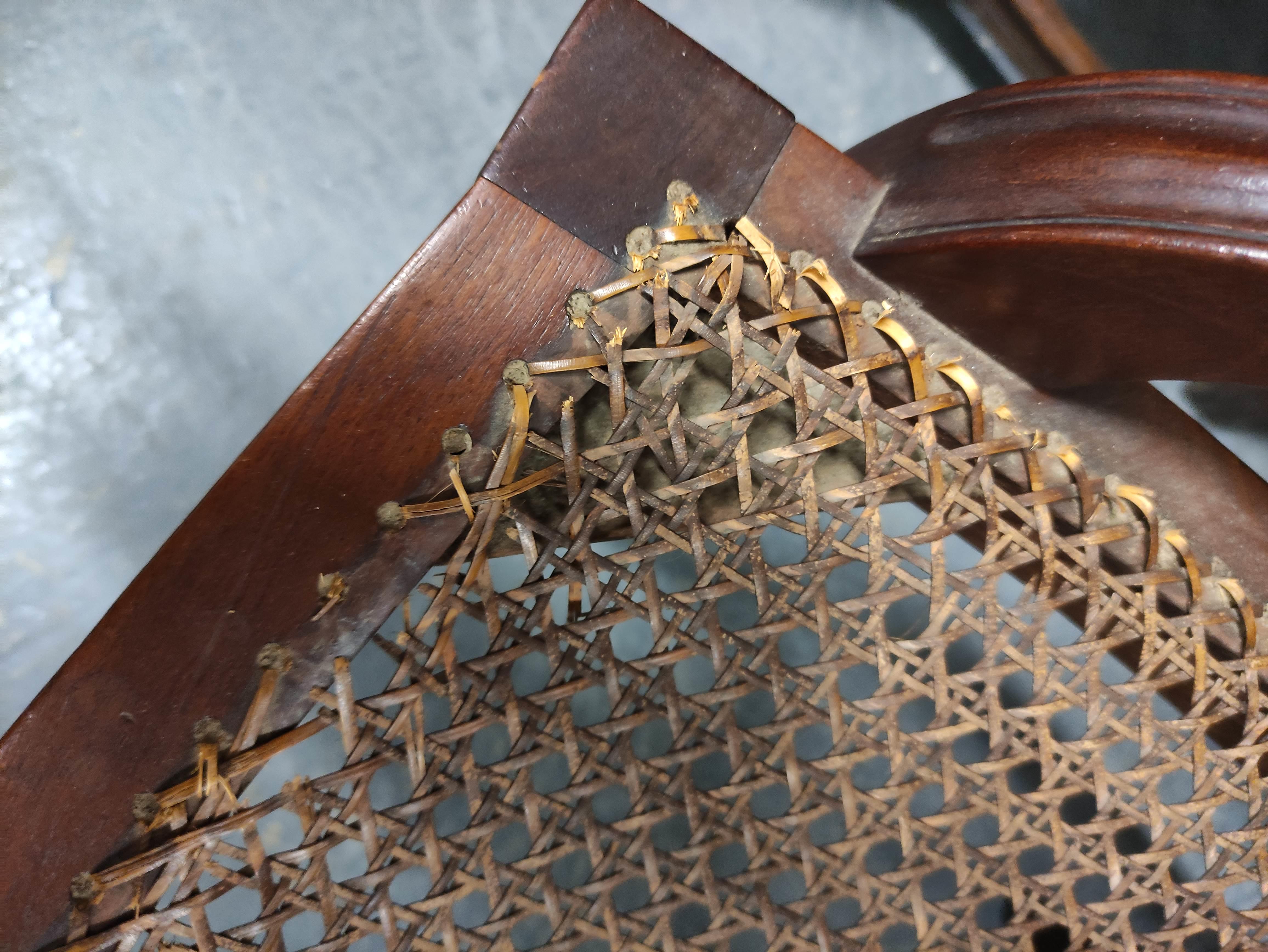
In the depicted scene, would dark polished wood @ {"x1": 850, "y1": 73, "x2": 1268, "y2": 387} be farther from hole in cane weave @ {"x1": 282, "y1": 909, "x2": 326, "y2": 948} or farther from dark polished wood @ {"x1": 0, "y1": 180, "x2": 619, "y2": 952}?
hole in cane weave @ {"x1": 282, "y1": 909, "x2": 326, "y2": 948}

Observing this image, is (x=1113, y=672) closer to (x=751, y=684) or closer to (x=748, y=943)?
(x=748, y=943)

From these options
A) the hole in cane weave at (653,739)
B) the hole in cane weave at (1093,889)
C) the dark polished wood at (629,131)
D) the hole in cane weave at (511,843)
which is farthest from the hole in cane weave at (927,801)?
the dark polished wood at (629,131)

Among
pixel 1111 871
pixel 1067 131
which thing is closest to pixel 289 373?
pixel 1067 131

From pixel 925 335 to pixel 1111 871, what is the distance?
35 centimetres

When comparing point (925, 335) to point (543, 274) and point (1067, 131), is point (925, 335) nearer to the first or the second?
point (1067, 131)

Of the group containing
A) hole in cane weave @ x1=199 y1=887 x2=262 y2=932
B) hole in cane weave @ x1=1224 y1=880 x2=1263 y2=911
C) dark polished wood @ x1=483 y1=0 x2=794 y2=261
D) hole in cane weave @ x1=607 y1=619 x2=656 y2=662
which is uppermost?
dark polished wood @ x1=483 y1=0 x2=794 y2=261

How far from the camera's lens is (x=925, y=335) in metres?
0.54

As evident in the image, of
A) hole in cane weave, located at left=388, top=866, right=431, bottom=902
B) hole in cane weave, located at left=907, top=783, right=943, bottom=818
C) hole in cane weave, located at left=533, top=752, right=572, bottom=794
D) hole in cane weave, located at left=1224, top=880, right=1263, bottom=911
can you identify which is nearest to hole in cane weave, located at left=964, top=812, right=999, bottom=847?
hole in cane weave, located at left=907, top=783, right=943, bottom=818

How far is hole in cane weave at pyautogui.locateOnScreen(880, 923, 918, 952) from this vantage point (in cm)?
73

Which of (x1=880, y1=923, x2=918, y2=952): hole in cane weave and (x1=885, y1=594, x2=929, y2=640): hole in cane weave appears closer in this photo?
(x1=880, y1=923, x2=918, y2=952): hole in cane weave

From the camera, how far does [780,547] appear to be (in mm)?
812

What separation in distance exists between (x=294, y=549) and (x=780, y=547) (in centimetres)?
48

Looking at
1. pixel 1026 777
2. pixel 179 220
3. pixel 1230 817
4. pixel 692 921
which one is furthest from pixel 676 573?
pixel 1230 817

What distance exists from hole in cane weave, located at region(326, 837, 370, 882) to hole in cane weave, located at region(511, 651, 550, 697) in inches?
4.2
